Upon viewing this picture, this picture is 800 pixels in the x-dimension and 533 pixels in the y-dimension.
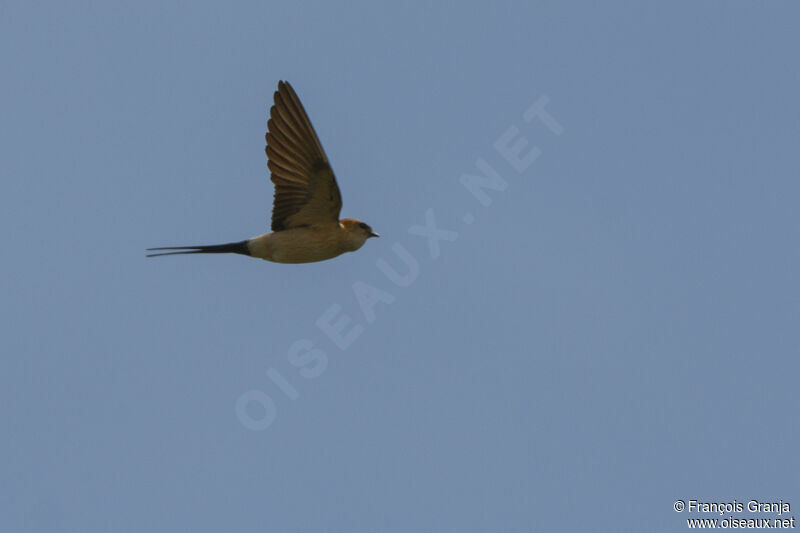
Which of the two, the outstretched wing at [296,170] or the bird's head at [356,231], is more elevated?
the outstretched wing at [296,170]

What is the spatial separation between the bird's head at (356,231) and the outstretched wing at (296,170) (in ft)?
0.56

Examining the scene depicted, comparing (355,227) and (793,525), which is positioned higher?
(355,227)

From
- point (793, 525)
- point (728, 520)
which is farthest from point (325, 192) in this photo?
point (793, 525)

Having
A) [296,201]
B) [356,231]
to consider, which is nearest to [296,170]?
[296,201]

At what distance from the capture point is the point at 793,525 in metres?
9.09

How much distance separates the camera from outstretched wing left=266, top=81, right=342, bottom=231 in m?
8.53

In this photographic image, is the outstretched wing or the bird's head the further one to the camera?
the bird's head

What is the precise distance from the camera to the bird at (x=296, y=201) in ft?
28.1

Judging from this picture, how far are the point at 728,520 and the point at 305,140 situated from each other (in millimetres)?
4689

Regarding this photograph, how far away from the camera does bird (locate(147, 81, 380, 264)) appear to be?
8.55m

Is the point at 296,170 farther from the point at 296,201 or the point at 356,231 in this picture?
the point at 356,231

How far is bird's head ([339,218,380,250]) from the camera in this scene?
8.89m

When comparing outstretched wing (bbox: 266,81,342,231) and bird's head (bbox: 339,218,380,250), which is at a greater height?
outstretched wing (bbox: 266,81,342,231)

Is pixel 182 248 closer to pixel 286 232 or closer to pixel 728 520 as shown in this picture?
pixel 286 232
